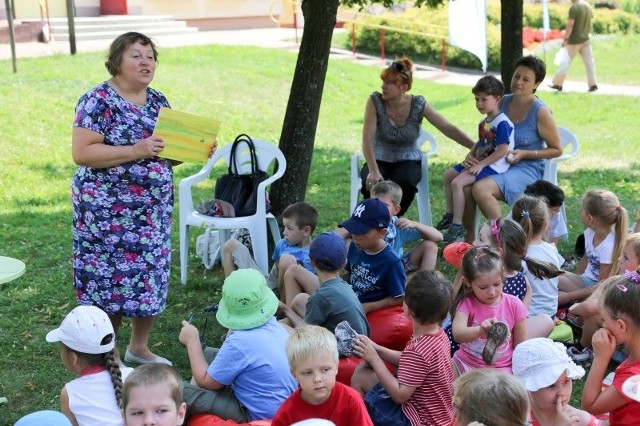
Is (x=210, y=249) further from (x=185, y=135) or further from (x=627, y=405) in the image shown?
(x=627, y=405)

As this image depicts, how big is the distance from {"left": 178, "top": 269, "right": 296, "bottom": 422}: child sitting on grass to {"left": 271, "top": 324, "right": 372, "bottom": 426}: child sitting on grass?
0.41 metres

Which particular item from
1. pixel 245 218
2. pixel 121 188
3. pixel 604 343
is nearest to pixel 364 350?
pixel 604 343

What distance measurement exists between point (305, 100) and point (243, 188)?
959 mm

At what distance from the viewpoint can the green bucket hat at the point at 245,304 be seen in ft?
12.9

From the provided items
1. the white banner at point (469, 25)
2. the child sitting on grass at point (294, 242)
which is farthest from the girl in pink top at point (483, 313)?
the white banner at point (469, 25)

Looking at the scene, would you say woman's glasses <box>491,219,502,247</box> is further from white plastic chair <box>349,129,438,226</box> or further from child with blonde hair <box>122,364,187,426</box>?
child with blonde hair <box>122,364,187,426</box>

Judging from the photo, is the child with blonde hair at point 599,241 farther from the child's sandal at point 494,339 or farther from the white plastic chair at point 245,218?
the white plastic chair at point 245,218

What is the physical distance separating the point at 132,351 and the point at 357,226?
4.97 ft

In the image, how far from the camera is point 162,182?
191 inches

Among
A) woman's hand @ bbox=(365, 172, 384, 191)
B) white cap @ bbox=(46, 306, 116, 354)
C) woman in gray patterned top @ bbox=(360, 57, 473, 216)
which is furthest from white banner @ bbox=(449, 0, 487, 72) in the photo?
white cap @ bbox=(46, 306, 116, 354)

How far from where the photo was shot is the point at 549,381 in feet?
10.6

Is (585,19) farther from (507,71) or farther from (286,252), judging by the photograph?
(286,252)

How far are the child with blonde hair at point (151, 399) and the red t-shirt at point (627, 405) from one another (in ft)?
5.75

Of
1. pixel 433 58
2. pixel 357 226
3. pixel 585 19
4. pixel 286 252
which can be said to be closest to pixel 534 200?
pixel 357 226
